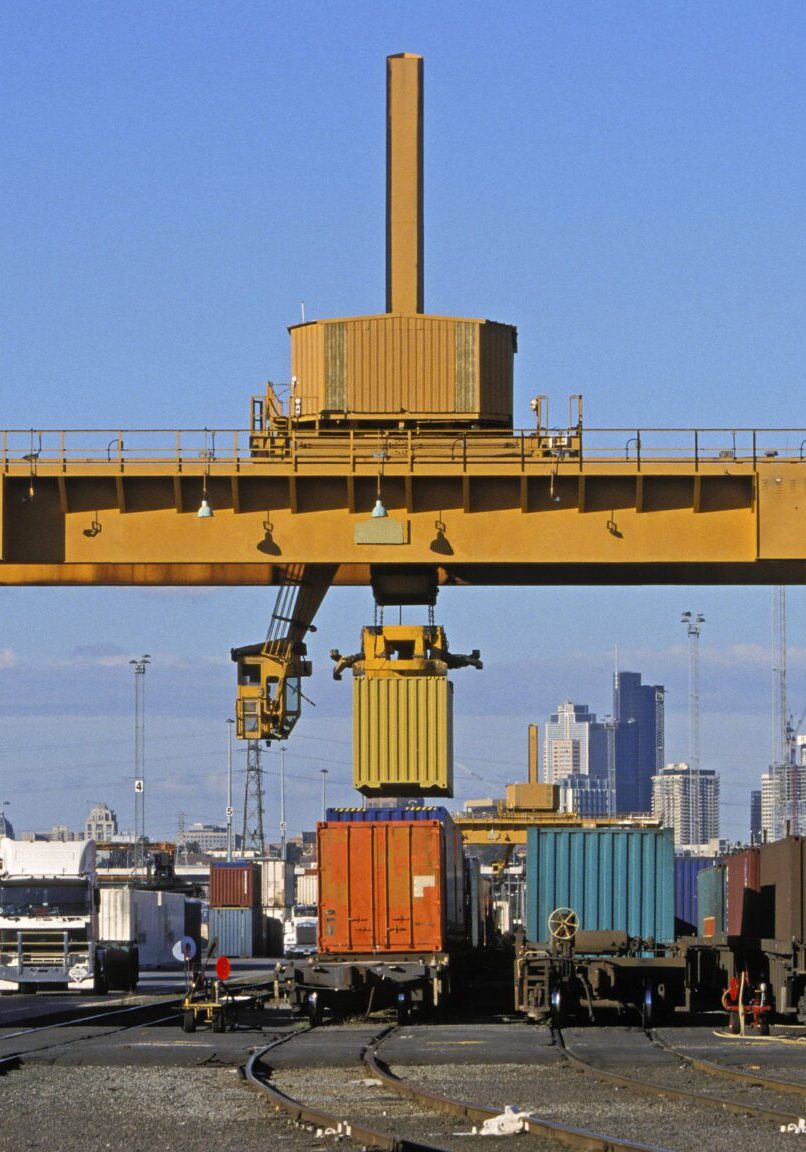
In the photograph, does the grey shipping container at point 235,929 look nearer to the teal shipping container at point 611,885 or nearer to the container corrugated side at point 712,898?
the container corrugated side at point 712,898

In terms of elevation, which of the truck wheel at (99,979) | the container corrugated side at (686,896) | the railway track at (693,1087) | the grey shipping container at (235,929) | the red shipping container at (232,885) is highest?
the railway track at (693,1087)

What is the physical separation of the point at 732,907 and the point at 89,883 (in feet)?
46.3

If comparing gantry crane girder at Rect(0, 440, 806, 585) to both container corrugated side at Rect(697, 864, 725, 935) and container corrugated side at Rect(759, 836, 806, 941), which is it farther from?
container corrugated side at Rect(697, 864, 725, 935)

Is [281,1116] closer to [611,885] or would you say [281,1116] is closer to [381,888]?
[381,888]

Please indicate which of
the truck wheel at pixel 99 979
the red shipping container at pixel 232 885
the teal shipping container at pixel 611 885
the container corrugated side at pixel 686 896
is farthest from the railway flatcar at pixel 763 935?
the red shipping container at pixel 232 885

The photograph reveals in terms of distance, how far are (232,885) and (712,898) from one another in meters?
46.7

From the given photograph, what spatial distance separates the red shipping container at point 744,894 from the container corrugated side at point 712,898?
1.52m

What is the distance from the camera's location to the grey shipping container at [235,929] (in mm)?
88125

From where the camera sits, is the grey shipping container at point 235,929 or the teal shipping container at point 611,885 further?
the grey shipping container at point 235,929

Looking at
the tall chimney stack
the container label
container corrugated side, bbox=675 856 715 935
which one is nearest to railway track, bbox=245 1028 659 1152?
the container label

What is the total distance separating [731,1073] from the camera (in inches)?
809

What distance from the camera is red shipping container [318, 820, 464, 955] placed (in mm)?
30391

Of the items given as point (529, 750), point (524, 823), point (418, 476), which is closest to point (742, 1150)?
point (418, 476)

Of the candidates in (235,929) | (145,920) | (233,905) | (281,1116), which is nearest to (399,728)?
(281,1116)
